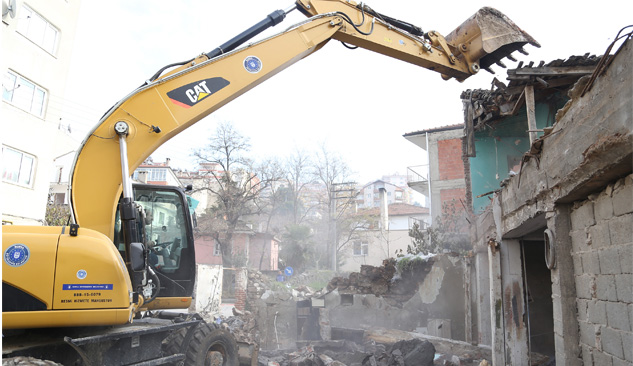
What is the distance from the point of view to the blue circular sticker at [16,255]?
3.94m

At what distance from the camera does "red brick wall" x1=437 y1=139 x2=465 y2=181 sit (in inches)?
983

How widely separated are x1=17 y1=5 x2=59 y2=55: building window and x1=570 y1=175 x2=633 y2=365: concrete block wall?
60.9 feet

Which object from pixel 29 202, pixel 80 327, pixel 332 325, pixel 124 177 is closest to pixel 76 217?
pixel 124 177

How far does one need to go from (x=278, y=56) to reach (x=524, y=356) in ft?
20.3

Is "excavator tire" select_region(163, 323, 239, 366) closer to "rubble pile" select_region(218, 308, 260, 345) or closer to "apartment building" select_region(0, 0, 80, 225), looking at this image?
"rubble pile" select_region(218, 308, 260, 345)

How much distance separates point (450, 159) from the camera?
2522 centimetres

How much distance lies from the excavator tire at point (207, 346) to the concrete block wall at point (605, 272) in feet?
14.7

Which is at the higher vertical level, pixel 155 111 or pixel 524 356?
pixel 155 111

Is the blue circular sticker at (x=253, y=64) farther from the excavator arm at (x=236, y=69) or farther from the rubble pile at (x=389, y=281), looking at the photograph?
the rubble pile at (x=389, y=281)

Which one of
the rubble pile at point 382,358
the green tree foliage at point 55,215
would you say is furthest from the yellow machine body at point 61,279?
the green tree foliage at point 55,215

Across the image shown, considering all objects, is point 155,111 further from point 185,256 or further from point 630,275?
point 630,275

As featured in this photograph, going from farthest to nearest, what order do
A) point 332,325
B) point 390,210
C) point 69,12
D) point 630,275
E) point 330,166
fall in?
point 390,210
point 330,166
point 69,12
point 332,325
point 630,275

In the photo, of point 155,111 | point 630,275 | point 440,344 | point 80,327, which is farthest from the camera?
point 440,344

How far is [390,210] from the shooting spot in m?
50.6
